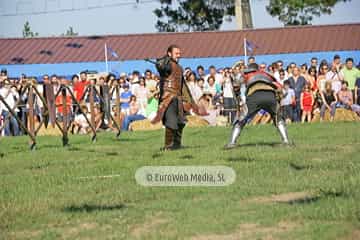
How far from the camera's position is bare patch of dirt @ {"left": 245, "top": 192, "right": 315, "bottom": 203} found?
9166 mm

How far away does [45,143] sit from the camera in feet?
66.9

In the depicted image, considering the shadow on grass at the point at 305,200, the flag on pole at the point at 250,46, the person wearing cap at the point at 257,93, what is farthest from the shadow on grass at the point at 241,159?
the flag on pole at the point at 250,46

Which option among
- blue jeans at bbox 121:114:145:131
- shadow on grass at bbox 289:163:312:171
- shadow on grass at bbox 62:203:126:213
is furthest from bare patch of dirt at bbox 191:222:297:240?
blue jeans at bbox 121:114:145:131

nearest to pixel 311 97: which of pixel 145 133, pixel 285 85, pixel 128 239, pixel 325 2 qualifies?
pixel 285 85

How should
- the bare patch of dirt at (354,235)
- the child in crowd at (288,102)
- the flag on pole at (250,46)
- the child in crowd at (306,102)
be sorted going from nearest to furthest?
the bare patch of dirt at (354,235) < the child in crowd at (288,102) < the child in crowd at (306,102) < the flag on pole at (250,46)

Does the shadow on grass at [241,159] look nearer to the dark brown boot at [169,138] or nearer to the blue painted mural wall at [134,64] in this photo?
the dark brown boot at [169,138]

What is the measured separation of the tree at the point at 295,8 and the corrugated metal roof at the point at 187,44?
287 inches

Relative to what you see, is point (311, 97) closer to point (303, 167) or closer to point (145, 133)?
point (145, 133)

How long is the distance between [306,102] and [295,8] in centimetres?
2467

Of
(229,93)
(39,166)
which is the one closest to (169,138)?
(39,166)

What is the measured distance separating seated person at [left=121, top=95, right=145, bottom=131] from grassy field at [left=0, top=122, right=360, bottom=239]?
9337 mm

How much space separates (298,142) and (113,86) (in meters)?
7.01

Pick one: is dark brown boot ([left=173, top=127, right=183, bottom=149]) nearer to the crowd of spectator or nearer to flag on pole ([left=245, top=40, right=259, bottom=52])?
the crowd of spectator

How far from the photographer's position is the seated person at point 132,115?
84.2 ft
